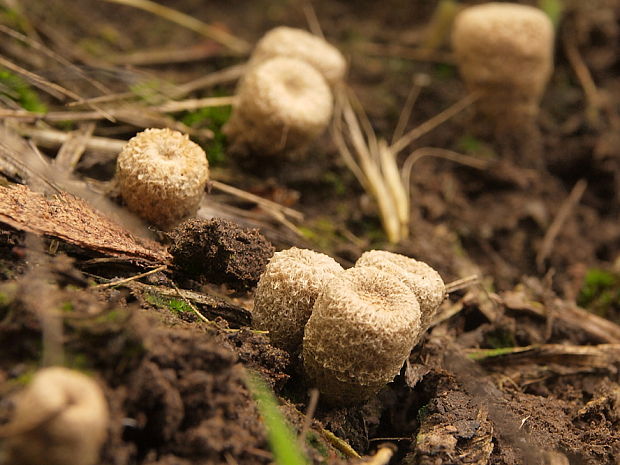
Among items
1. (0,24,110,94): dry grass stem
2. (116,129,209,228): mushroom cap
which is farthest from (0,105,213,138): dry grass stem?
(116,129,209,228): mushroom cap

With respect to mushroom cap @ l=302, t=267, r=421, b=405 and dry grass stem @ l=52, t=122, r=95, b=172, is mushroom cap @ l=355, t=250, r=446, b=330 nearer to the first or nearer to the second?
mushroom cap @ l=302, t=267, r=421, b=405

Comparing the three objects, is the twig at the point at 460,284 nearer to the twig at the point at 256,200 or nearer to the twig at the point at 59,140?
the twig at the point at 256,200

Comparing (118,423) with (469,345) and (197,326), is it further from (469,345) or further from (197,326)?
(469,345)

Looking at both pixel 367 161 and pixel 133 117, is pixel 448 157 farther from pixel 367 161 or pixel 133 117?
pixel 133 117

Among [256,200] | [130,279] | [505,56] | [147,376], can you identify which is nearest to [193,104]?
[256,200]

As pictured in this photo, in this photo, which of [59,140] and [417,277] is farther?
[59,140]
